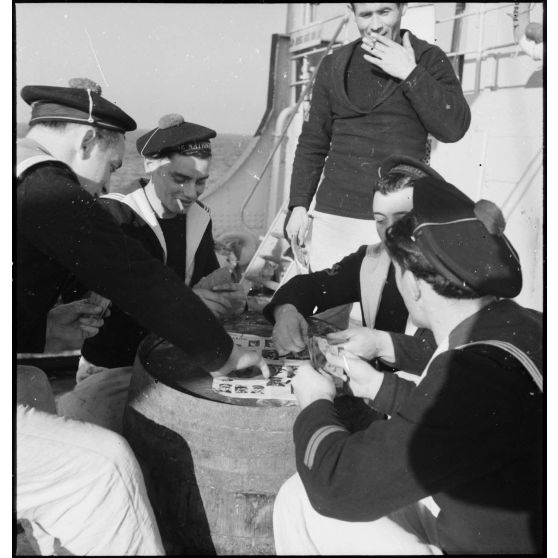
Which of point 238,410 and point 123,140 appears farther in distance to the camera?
point 123,140

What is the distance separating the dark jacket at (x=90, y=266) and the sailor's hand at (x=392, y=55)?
1.32 metres

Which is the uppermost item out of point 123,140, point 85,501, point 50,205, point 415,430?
point 123,140

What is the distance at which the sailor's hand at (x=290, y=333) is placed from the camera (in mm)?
2016

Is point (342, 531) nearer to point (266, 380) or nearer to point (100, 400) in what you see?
point (266, 380)

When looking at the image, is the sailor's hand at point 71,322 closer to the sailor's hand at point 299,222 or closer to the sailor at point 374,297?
the sailor at point 374,297

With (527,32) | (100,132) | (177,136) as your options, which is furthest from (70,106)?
(527,32)

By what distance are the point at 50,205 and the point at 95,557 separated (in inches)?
36.3

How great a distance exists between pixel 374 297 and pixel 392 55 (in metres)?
0.98

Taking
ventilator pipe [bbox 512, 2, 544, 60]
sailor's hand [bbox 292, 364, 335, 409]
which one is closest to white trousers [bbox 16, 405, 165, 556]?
sailor's hand [bbox 292, 364, 335, 409]

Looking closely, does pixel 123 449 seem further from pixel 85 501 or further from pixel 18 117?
pixel 18 117

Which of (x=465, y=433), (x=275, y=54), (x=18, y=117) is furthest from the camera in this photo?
(x=275, y=54)

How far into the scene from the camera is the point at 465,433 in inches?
44.5

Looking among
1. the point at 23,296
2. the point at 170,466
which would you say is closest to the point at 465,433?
the point at 170,466

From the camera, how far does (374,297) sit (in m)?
2.23
